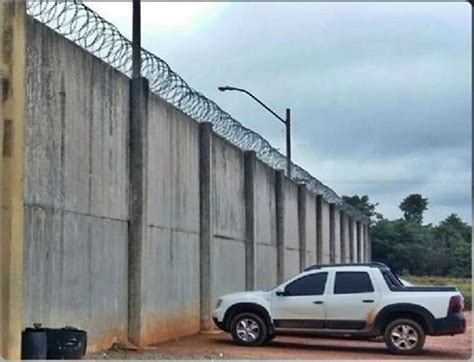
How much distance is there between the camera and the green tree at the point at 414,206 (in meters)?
115

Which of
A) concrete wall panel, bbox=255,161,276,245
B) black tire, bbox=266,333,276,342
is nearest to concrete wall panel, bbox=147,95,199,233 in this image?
black tire, bbox=266,333,276,342

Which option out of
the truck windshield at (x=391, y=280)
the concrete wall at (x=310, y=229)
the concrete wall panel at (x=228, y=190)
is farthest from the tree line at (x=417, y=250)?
the truck windshield at (x=391, y=280)

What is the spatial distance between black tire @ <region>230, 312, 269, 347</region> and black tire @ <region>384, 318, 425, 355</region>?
2463mm

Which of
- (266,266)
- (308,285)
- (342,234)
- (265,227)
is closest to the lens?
(308,285)

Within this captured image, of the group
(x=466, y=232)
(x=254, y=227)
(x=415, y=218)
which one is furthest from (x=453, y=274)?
(x=254, y=227)

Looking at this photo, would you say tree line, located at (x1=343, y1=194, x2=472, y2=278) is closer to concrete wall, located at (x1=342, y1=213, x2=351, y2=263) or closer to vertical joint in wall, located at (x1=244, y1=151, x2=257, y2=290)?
concrete wall, located at (x1=342, y1=213, x2=351, y2=263)

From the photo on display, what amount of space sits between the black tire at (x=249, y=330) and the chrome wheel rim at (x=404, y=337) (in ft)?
8.42

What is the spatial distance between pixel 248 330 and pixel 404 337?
10.1 feet

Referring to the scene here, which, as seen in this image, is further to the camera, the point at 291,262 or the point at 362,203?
the point at 362,203

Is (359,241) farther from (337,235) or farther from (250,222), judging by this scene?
(250,222)

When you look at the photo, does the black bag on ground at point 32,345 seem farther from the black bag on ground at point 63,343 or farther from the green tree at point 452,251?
the green tree at point 452,251

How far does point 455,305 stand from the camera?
16000 mm

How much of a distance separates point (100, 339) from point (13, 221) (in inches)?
163

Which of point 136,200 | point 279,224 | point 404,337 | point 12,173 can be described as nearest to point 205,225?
point 136,200
